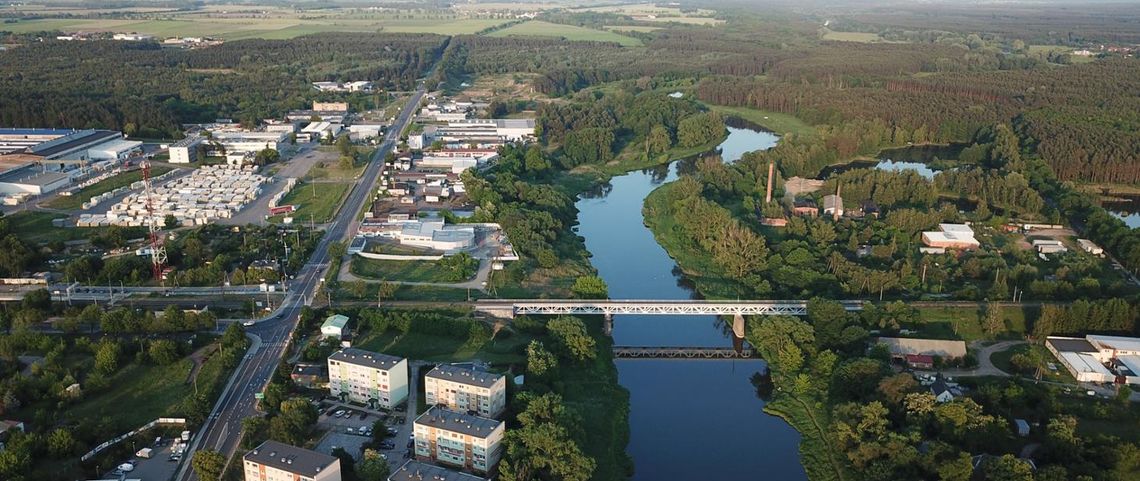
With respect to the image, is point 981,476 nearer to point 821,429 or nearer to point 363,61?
point 821,429

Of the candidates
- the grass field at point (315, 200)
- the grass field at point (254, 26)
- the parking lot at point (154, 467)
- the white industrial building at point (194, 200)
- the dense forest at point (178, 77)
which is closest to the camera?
the parking lot at point (154, 467)

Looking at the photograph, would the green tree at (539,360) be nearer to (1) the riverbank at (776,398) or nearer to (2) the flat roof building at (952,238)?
(1) the riverbank at (776,398)

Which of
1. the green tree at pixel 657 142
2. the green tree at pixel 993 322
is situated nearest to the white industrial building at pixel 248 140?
the green tree at pixel 657 142

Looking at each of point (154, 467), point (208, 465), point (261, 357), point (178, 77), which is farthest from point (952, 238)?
point (178, 77)

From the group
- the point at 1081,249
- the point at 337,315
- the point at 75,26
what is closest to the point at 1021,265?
the point at 1081,249

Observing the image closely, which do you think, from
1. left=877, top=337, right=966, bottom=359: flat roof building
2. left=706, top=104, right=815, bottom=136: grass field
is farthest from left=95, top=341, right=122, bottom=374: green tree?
left=706, top=104, right=815, bottom=136: grass field

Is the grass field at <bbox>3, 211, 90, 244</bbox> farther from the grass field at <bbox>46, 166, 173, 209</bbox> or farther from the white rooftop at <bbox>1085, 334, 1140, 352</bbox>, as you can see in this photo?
the white rooftop at <bbox>1085, 334, 1140, 352</bbox>
